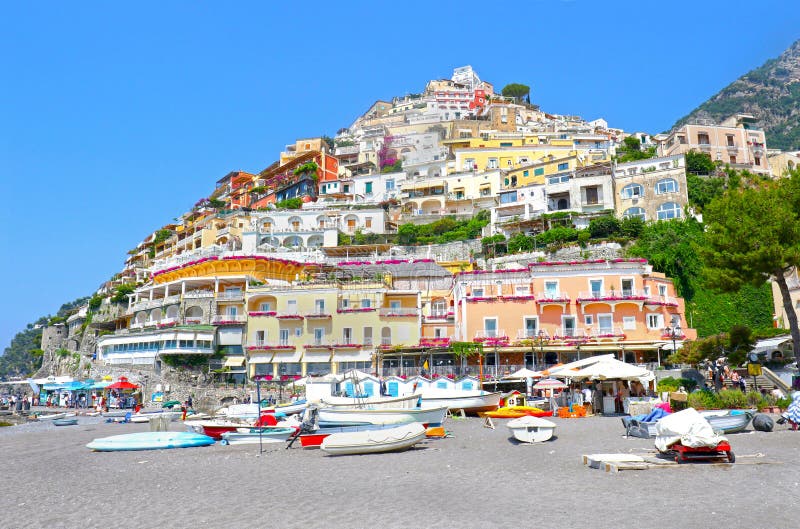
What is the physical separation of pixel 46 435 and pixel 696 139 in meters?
58.5

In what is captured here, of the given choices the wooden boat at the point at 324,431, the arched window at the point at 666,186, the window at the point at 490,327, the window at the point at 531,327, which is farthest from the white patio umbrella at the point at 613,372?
the arched window at the point at 666,186

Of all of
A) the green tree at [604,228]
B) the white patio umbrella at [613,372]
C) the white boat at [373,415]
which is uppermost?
the green tree at [604,228]

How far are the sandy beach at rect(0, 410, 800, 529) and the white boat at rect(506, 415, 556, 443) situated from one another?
0.30 meters

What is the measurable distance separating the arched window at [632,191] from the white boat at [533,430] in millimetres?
39712

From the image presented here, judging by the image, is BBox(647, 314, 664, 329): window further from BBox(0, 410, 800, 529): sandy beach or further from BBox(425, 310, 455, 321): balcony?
BBox(0, 410, 800, 529): sandy beach

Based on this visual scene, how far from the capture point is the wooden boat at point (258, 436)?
73.3 feet

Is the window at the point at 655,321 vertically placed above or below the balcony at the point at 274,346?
above

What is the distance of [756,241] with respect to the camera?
22.5 metres

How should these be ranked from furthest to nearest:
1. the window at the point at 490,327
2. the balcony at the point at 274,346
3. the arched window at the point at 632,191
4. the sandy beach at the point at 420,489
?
the arched window at the point at 632,191
the balcony at the point at 274,346
the window at the point at 490,327
the sandy beach at the point at 420,489

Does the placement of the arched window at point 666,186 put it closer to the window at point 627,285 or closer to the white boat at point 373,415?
the window at point 627,285

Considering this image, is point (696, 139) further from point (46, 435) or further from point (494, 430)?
point (46, 435)

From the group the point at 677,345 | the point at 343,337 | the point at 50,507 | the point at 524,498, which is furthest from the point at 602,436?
the point at 343,337

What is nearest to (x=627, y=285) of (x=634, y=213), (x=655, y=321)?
(x=655, y=321)

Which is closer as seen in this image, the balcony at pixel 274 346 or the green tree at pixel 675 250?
the balcony at pixel 274 346
